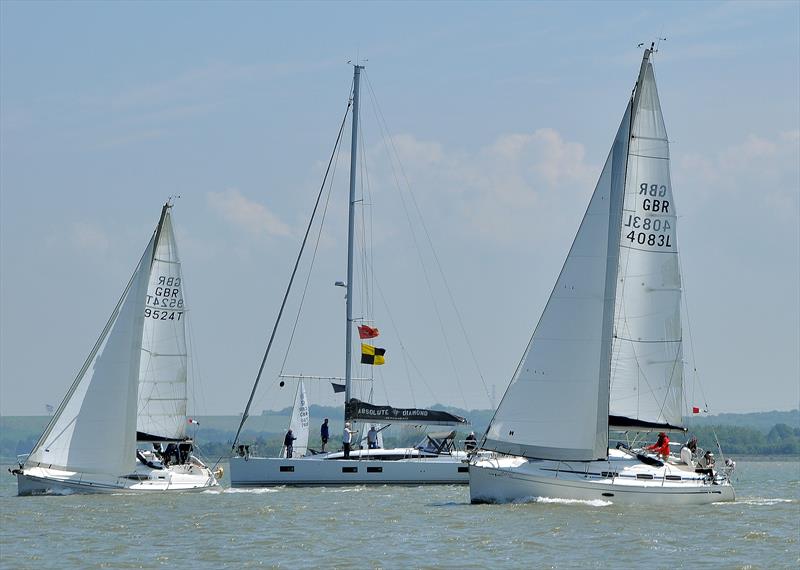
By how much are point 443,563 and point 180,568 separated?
4574 millimetres

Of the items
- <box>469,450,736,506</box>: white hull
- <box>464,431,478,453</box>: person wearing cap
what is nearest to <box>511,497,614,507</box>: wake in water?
<box>469,450,736,506</box>: white hull

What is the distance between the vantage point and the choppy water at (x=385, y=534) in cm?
2683

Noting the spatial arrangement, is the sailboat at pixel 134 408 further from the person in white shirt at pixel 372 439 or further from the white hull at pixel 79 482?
the person in white shirt at pixel 372 439

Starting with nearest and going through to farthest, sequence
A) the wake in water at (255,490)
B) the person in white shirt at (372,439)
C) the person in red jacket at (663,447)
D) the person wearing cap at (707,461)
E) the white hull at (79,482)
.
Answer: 1. the person in red jacket at (663,447)
2. the person wearing cap at (707,461)
3. the white hull at (79,482)
4. the wake in water at (255,490)
5. the person in white shirt at (372,439)

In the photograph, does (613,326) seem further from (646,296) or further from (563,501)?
(563,501)

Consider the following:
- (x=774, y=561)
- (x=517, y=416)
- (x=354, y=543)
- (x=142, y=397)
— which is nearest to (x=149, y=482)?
(x=142, y=397)

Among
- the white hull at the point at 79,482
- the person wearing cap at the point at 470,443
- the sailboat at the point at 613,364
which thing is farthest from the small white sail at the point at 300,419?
the sailboat at the point at 613,364

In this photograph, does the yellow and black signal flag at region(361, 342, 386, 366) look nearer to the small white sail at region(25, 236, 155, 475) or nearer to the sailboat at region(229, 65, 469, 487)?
the sailboat at region(229, 65, 469, 487)

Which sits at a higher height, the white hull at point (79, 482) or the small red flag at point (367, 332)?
the small red flag at point (367, 332)

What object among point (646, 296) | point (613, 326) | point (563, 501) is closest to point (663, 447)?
point (613, 326)

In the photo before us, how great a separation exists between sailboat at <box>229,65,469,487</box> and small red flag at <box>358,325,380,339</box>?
0.35 metres

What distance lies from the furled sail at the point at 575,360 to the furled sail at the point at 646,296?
0.60 m

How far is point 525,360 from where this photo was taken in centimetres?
3706

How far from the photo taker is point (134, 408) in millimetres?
42406
